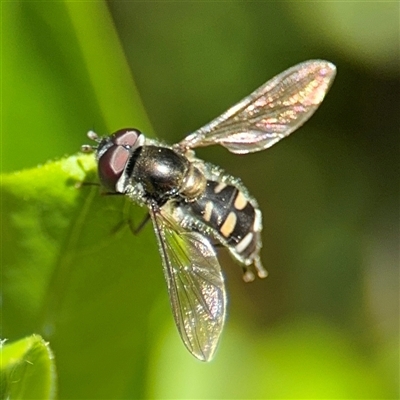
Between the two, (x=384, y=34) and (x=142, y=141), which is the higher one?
(x=384, y=34)

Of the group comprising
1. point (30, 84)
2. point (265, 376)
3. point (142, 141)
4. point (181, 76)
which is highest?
point (181, 76)

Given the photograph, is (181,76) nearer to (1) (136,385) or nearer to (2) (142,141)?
(2) (142,141)

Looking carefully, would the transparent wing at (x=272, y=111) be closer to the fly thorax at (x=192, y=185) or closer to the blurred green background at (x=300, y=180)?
the fly thorax at (x=192, y=185)

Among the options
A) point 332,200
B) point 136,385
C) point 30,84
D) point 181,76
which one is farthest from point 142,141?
point 332,200

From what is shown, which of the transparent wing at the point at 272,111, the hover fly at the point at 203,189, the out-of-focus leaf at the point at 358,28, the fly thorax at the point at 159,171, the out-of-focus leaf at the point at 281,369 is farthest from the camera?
the out-of-focus leaf at the point at 358,28

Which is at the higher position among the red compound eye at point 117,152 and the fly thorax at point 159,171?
the red compound eye at point 117,152

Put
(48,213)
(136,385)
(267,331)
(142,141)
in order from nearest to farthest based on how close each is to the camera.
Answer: (48,213) → (136,385) → (142,141) → (267,331)

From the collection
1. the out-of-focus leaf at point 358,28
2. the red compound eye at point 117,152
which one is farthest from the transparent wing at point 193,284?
the out-of-focus leaf at point 358,28
